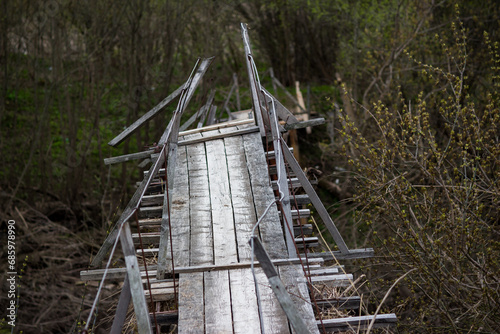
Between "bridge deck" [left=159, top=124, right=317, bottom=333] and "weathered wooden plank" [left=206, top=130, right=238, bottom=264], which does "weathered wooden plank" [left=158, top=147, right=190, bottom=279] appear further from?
"weathered wooden plank" [left=206, top=130, right=238, bottom=264]

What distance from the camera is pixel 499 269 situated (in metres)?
5.86

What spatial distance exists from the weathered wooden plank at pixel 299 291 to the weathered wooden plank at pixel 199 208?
66 cm

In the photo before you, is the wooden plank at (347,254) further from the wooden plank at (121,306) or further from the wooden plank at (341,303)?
the wooden plank at (121,306)

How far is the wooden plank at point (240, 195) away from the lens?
4.82 meters

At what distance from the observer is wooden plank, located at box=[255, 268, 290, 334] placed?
3.88m

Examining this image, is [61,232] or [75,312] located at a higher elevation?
[61,232]

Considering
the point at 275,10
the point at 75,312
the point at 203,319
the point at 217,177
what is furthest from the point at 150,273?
the point at 275,10

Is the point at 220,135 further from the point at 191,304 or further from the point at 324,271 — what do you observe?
the point at 191,304

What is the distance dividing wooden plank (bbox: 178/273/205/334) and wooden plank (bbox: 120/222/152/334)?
655 millimetres

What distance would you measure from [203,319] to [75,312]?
7735 millimetres

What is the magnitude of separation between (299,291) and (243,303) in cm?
44

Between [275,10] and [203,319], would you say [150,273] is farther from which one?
[275,10]

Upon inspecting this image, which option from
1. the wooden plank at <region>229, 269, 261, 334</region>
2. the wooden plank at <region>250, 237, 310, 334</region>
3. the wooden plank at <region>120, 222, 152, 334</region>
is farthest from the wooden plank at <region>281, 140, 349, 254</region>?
the wooden plank at <region>120, 222, 152, 334</region>

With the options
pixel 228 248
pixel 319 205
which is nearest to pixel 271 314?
pixel 228 248
